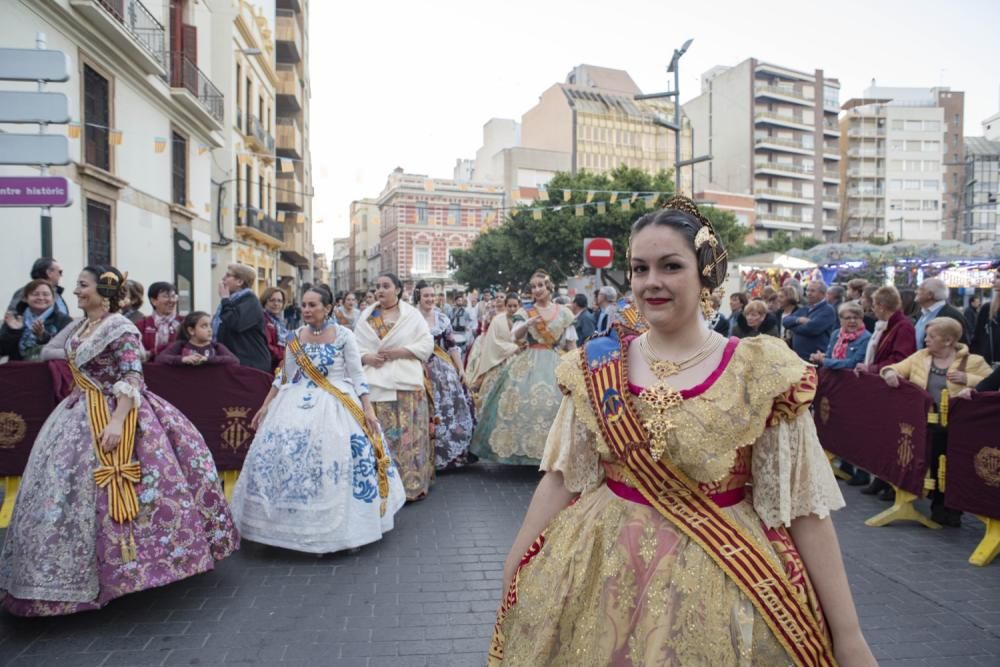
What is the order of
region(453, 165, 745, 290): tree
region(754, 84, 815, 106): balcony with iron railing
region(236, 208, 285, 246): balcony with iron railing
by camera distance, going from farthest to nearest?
region(754, 84, 815, 106): balcony with iron railing < region(453, 165, 745, 290): tree < region(236, 208, 285, 246): balcony with iron railing

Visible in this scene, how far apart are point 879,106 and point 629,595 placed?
88.5 metres

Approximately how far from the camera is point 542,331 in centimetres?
805

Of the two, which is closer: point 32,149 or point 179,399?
point 32,149

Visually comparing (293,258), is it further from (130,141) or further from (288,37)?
(130,141)

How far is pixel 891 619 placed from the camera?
4.28 m

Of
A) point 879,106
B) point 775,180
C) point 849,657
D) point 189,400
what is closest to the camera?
point 849,657

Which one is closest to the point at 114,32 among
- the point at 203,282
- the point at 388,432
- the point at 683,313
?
the point at 203,282

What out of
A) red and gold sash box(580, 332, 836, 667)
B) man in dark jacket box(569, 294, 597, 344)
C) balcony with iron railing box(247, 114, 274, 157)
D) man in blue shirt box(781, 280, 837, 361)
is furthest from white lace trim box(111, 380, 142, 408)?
balcony with iron railing box(247, 114, 274, 157)

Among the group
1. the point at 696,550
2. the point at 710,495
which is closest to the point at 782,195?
the point at 710,495

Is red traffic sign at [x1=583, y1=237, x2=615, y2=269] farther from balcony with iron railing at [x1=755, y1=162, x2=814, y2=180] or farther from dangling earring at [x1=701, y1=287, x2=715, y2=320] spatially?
balcony with iron railing at [x1=755, y1=162, x2=814, y2=180]

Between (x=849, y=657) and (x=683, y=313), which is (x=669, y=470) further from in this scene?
(x=849, y=657)

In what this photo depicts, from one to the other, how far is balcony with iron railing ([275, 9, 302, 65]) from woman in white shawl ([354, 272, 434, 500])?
3024 cm

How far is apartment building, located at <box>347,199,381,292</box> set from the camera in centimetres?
8669

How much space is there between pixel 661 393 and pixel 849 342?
6.71m
